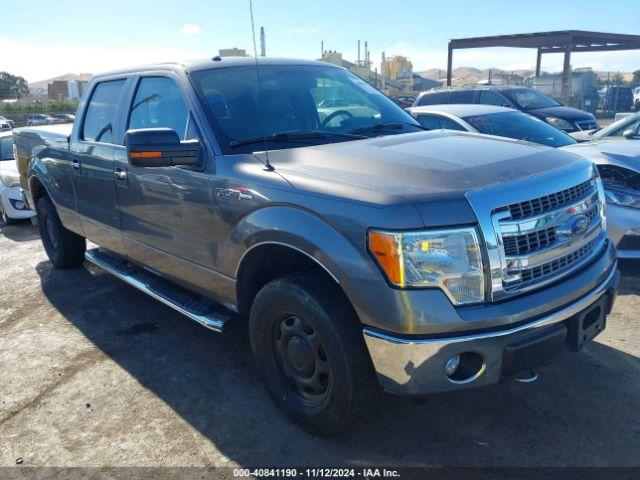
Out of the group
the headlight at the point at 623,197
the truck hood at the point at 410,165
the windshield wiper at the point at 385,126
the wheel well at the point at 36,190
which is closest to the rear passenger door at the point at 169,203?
the truck hood at the point at 410,165

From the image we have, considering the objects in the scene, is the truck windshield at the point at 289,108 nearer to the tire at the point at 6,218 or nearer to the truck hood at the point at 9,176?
the truck hood at the point at 9,176

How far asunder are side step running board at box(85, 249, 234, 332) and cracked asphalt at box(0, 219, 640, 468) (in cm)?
43

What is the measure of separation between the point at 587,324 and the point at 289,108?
218 centimetres

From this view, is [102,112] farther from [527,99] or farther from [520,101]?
[527,99]

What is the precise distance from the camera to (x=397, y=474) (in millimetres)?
2604

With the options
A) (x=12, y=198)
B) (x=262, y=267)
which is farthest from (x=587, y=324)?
(x=12, y=198)

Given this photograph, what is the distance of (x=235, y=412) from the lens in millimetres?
3193

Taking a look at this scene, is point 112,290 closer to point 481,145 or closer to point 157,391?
point 157,391

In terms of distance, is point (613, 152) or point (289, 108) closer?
point (289, 108)

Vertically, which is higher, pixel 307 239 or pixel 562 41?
pixel 562 41

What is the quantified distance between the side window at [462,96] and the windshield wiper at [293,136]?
9.47 metres

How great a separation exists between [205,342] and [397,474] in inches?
78.9

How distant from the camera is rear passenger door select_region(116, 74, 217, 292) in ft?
10.8

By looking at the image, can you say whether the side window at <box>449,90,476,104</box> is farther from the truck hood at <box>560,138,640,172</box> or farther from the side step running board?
the side step running board
